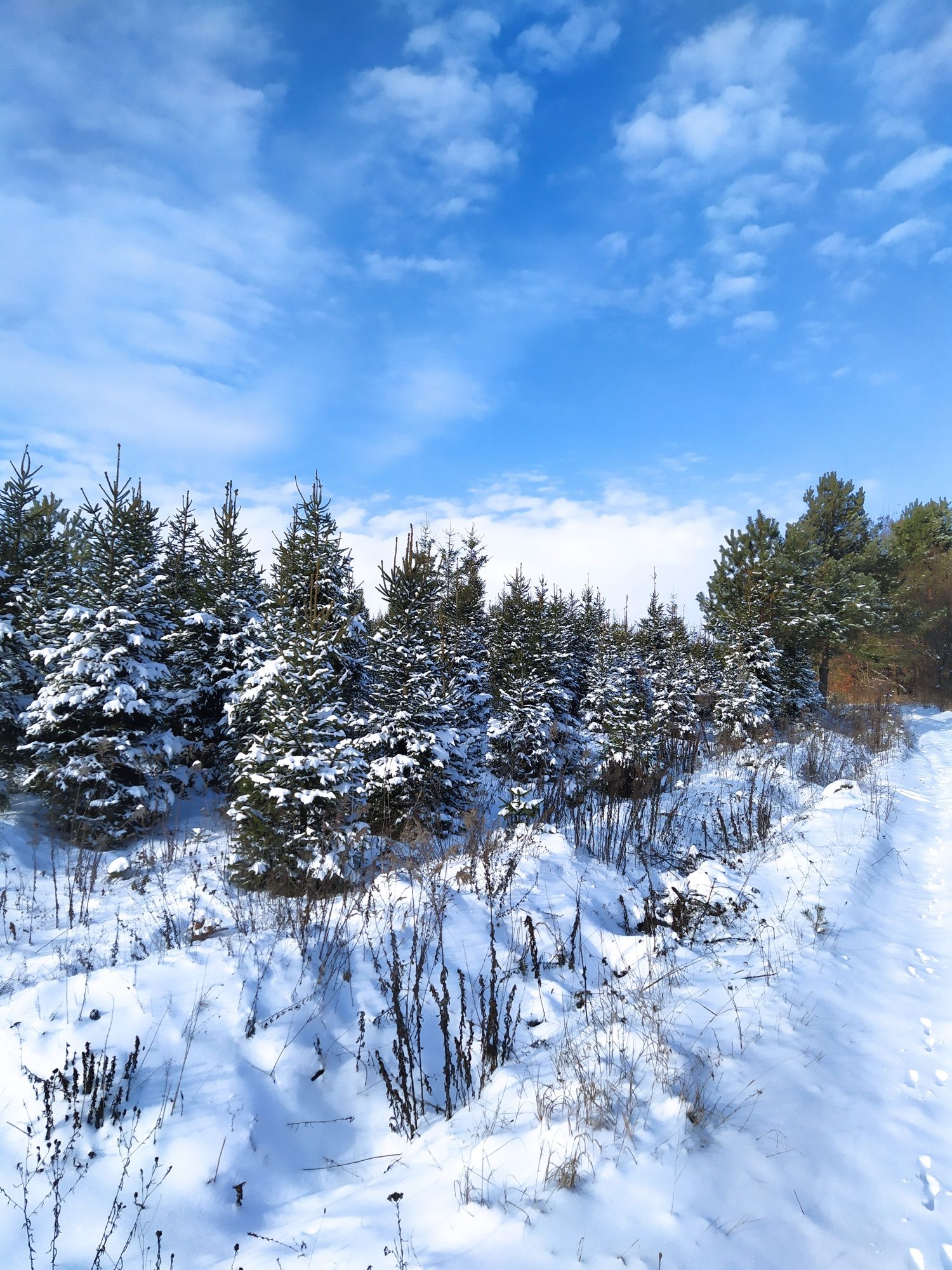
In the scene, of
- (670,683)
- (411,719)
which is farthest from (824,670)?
(411,719)

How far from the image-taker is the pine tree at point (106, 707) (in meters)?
10.2

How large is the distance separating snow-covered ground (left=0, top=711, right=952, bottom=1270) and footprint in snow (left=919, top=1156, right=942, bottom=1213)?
0.01 m

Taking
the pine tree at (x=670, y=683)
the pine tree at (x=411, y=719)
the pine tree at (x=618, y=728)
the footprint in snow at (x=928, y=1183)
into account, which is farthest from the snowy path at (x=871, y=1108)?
the pine tree at (x=670, y=683)

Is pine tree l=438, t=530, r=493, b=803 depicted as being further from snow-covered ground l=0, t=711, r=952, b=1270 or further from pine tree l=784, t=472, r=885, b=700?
pine tree l=784, t=472, r=885, b=700

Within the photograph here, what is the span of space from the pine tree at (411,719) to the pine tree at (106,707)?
4025mm

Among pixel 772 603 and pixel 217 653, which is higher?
pixel 772 603

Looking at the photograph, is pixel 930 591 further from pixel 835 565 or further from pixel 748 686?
pixel 748 686

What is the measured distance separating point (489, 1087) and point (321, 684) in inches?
209

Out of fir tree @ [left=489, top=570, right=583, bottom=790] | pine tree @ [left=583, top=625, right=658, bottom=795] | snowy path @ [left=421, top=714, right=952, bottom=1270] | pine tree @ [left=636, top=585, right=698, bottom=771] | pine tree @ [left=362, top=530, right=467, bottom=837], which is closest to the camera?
snowy path @ [left=421, top=714, right=952, bottom=1270]

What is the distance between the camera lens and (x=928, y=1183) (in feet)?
8.93

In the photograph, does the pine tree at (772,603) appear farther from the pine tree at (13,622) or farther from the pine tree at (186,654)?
the pine tree at (13,622)

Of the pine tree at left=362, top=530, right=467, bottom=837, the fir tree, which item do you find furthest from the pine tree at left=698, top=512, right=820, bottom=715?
the pine tree at left=362, top=530, right=467, bottom=837

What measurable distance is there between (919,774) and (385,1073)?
15.6 metres

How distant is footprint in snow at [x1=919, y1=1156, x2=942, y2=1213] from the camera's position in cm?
262
